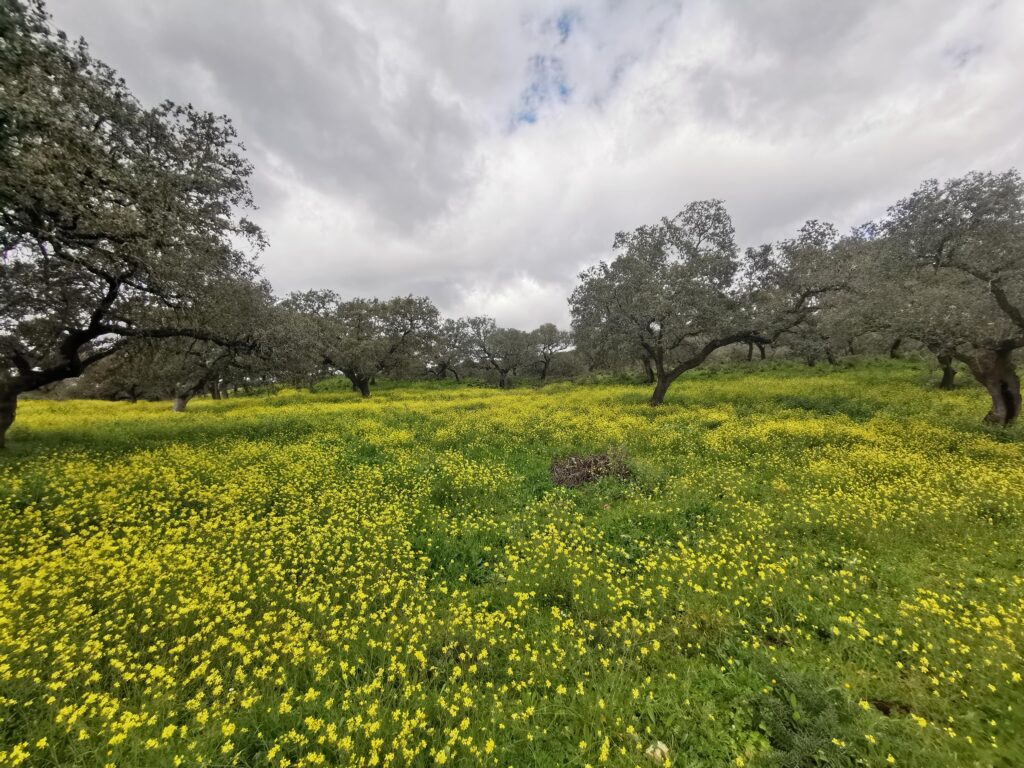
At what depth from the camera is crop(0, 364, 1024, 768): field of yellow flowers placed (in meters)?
3.87

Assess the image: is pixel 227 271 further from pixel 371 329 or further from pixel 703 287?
pixel 371 329

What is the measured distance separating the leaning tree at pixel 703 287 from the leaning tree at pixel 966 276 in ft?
12.5

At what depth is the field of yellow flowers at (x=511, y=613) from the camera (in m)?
3.87

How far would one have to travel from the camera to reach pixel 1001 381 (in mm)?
15406

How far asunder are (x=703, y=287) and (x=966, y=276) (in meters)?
9.45

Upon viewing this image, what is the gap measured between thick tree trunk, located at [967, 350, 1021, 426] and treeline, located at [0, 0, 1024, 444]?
6 cm

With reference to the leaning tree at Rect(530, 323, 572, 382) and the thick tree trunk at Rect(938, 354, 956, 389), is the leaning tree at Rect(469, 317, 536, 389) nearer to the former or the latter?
the leaning tree at Rect(530, 323, 572, 382)

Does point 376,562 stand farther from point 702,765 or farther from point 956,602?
point 956,602

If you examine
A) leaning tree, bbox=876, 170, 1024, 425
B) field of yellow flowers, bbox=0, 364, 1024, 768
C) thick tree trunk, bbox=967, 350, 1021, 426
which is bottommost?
field of yellow flowers, bbox=0, 364, 1024, 768

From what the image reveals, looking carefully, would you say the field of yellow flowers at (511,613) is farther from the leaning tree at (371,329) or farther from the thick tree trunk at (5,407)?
the leaning tree at (371,329)

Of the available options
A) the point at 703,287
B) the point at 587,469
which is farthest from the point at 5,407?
the point at 703,287

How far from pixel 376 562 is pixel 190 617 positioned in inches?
102

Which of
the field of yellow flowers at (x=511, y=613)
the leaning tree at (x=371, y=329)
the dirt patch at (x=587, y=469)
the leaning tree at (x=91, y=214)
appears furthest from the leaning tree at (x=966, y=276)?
the leaning tree at (x=371, y=329)

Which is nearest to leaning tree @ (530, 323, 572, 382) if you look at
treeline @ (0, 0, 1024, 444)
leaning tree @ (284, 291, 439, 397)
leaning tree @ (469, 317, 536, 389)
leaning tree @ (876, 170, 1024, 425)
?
leaning tree @ (469, 317, 536, 389)
